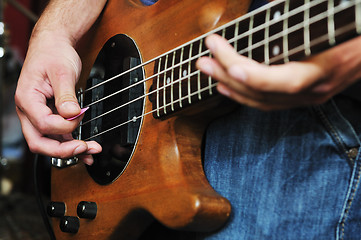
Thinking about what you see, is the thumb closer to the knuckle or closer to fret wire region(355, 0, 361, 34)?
the knuckle

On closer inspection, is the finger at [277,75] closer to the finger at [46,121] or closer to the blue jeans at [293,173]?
the blue jeans at [293,173]

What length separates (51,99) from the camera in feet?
2.82

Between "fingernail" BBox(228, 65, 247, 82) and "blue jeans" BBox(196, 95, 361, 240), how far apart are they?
195mm

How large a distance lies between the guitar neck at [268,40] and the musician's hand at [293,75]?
0.07 ft

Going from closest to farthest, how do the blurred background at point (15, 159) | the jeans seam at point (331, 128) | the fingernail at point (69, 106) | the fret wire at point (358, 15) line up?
the fret wire at point (358, 15), the jeans seam at point (331, 128), the fingernail at point (69, 106), the blurred background at point (15, 159)

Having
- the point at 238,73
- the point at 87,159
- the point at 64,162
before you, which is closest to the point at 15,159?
the point at 64,162

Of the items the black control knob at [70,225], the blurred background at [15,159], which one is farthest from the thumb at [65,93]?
the blurred background at [15,159]

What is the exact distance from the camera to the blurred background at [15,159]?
2.14 meters

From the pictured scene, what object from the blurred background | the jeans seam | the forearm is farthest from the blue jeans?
the blurred background

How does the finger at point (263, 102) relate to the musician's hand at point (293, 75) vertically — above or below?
below

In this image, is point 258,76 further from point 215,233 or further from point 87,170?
point 87,170

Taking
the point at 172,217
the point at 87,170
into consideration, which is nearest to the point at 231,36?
the point at 172,217

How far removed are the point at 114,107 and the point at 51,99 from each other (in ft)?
0.58

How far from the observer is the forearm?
912mm
